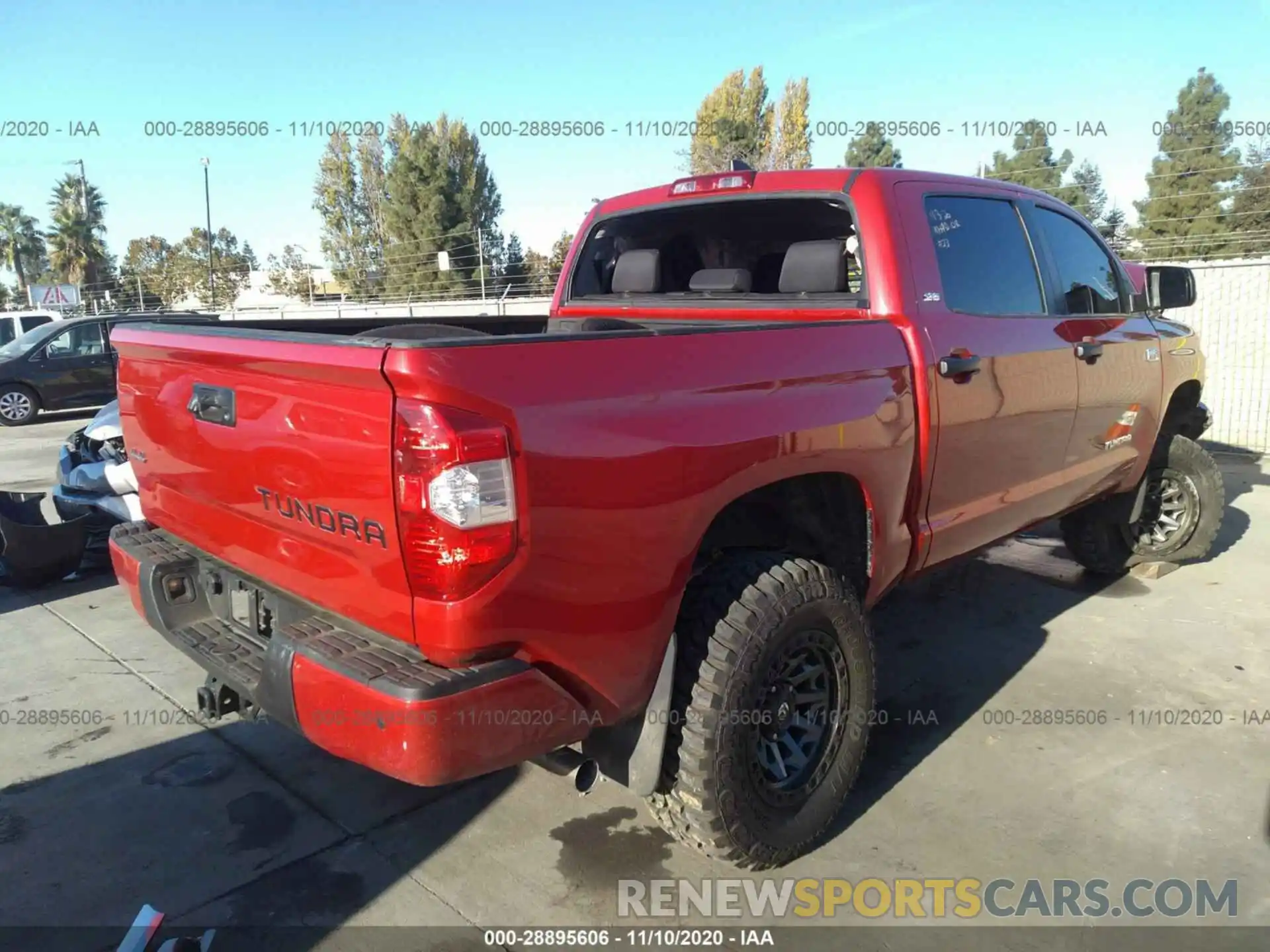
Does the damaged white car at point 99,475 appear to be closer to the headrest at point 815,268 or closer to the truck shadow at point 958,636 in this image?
the headrest at point 815,268

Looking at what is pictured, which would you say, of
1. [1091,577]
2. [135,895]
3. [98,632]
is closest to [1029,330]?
[1091,577]

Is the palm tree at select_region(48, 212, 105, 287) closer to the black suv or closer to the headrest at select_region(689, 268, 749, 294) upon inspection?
the black suv

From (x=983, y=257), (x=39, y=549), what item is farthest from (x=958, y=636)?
(x=39, y=549)

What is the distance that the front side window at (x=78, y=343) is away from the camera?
550 inches

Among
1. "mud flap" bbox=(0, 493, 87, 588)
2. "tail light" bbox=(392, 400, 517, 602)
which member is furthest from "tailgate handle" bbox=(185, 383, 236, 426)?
"mud flap" bbox=(0, 493, 87, 588)

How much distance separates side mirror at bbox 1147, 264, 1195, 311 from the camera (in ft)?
15.7

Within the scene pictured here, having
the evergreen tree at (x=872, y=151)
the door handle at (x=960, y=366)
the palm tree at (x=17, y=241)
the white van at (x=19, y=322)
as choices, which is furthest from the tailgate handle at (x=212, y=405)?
the palm tree at (x=17, y=241)

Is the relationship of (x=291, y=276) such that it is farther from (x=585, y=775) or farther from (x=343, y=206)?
(x=585, y=775)

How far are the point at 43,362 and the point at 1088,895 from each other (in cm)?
1560

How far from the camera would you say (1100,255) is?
4.55m

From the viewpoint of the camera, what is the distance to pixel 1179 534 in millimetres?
5480

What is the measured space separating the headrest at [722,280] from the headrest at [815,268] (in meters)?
0.30

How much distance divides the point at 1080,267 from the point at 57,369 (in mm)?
14735

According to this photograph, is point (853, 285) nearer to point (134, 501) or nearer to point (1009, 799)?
point (1009, 799)
